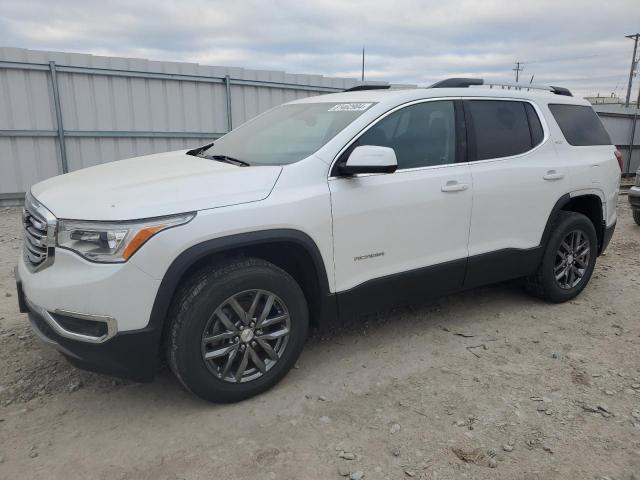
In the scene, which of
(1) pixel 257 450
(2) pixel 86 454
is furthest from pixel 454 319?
Result: (2) pixel 86 454

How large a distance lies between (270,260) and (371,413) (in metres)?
1.07

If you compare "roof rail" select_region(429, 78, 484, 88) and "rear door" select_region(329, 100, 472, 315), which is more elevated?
"roof rail" select_region(429, 78, 484, 88)

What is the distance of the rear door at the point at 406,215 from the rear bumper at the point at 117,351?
45.8 inches

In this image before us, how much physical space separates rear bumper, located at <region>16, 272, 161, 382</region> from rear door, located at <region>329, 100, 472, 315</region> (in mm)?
1164

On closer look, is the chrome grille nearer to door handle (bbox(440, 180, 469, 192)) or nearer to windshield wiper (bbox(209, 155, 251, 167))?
windshield wiper (bbox(209, 155, 251, 167))

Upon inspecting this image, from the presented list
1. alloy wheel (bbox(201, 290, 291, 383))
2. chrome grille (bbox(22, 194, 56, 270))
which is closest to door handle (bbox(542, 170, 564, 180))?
alloy wheel (bbox(201, 290, 291, 383))

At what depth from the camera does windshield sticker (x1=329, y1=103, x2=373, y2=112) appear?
3.45 meters

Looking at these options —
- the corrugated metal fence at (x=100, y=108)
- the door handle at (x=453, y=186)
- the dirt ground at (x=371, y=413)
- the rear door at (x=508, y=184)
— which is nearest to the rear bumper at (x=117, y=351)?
the dirt ground at (x=371, y=413)

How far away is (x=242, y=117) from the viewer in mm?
10422

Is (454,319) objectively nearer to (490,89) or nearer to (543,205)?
(543,205)

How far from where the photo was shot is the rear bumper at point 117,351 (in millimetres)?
2535

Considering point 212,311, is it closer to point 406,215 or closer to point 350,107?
point 406,215

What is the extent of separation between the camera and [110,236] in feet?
8.14

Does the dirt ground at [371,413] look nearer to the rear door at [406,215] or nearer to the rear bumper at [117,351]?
the rear bumper at [117,351]
